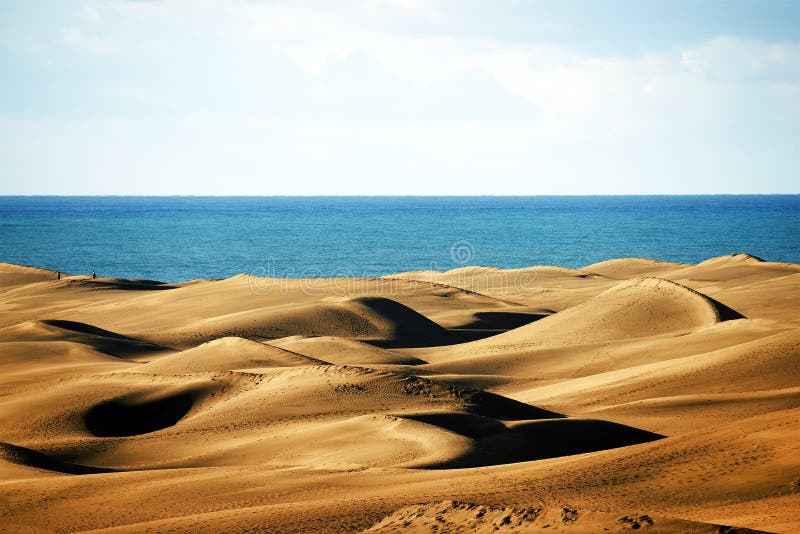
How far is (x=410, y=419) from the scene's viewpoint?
14.7 m

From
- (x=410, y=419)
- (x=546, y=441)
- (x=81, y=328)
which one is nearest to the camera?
(x=546, y=441)

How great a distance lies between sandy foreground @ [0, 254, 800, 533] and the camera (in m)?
9.79

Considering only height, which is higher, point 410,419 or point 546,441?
point 410,419

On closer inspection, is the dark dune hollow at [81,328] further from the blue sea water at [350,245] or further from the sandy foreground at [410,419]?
the blue sea water at [350,245]

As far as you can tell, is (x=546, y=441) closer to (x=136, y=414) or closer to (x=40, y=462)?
(x=40, y=462)

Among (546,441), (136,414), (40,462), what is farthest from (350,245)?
(40,462)

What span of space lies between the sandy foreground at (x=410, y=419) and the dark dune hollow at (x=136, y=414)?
0.04m

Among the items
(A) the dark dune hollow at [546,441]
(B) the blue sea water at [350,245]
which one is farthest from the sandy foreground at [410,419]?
(B) the blue sea water at [350,245]

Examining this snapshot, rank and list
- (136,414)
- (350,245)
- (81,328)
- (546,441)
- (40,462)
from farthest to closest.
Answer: (350,245)
(81,328)
(136,414)
(546,441)
(40,462)

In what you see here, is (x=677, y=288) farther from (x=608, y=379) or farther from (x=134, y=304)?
(x=134, y=304)

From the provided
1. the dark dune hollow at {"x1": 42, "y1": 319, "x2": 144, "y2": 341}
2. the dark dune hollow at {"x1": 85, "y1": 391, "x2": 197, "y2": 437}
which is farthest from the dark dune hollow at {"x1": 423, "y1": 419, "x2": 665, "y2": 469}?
the dark dune hollow at {"x1": 42, "y1": 319, "x2": 144, "y2": 341}

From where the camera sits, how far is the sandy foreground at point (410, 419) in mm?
9789

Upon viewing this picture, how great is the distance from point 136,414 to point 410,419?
18.1 ft

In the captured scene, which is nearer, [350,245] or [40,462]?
[40,462]
